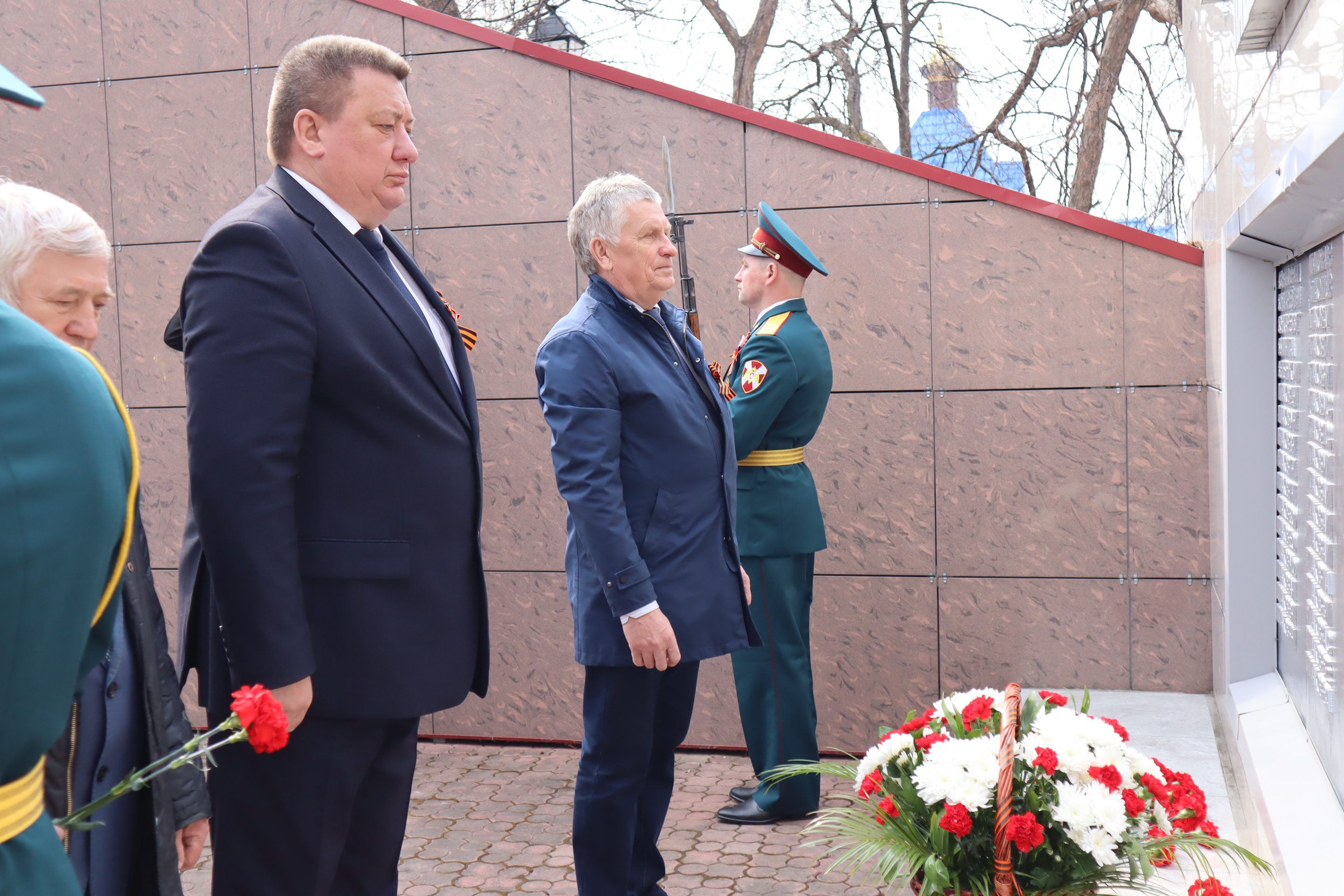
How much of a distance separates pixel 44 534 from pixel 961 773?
66.0 inches

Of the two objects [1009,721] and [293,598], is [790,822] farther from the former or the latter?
[293,598]

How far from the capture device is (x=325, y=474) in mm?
2037

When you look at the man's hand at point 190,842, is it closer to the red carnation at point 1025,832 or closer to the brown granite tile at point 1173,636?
the red carnation at point 1025,832

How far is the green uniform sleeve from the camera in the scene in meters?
4.01

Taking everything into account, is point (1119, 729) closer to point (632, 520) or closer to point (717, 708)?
point (632, 520)

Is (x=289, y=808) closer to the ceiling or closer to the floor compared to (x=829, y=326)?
closer to the floor

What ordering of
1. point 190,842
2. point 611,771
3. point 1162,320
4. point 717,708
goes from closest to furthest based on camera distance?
point 190,842
point 611,771
point 1162,320
point 717,708

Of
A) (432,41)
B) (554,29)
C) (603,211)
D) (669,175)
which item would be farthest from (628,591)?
(554,29)

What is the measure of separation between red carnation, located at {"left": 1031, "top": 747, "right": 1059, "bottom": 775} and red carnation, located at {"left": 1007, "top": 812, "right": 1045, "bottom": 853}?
5.1 inches

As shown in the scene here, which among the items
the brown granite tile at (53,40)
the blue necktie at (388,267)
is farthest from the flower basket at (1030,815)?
the brown granite tile at (53,40)

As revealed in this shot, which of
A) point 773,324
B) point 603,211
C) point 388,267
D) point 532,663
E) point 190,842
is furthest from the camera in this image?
point 532,663

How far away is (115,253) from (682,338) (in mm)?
3395

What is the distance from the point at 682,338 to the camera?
129 inches

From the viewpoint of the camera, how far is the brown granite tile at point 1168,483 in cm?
463
